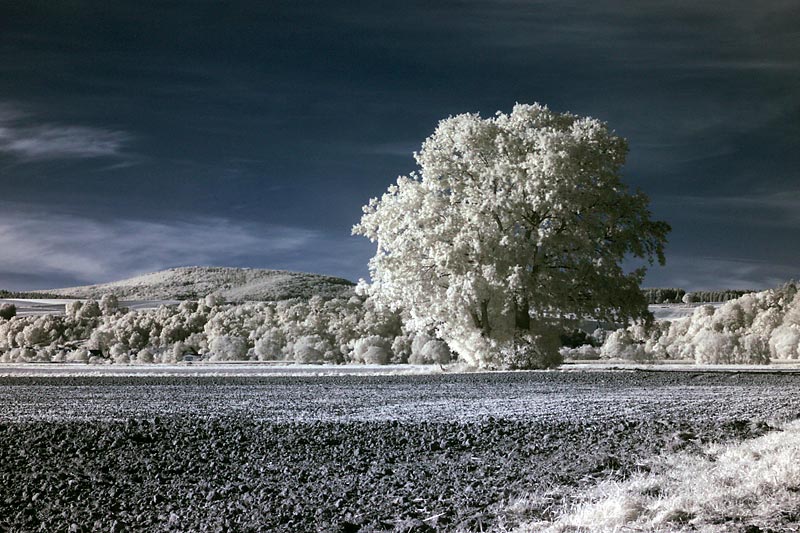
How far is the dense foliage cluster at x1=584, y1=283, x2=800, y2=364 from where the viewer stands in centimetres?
3984

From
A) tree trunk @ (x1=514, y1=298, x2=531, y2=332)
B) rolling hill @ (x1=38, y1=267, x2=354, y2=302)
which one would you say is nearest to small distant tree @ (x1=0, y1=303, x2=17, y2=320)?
rolling hill @ (x1=38, y1=267, x2=354, y2=302)

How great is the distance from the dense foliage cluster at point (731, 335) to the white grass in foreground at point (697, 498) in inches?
1317

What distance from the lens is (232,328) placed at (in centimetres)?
5719

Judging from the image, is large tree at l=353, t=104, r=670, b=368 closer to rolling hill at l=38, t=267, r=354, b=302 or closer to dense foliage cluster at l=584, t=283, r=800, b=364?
dense foliage cluster at l=584, t=283, r=800, b=364

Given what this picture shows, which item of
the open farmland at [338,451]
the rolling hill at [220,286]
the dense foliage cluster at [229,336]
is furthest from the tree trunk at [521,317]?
the rolling hill at [220,286]

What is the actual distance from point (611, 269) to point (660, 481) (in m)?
21.0

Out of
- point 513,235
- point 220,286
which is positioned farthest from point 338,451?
point 220,286

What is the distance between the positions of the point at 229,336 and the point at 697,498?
166 ft

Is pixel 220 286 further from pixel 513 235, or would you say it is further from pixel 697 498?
pixel 697 498

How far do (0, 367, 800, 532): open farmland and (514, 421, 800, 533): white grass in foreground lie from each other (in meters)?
0.42

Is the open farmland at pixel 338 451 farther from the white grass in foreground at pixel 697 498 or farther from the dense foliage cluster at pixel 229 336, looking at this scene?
the dense foliage cluster at pixel 229 336

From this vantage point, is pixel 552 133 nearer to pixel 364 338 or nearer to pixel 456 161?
pixel 456 161

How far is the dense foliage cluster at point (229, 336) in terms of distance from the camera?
49219mm

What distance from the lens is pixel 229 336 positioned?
54969 millimetres
